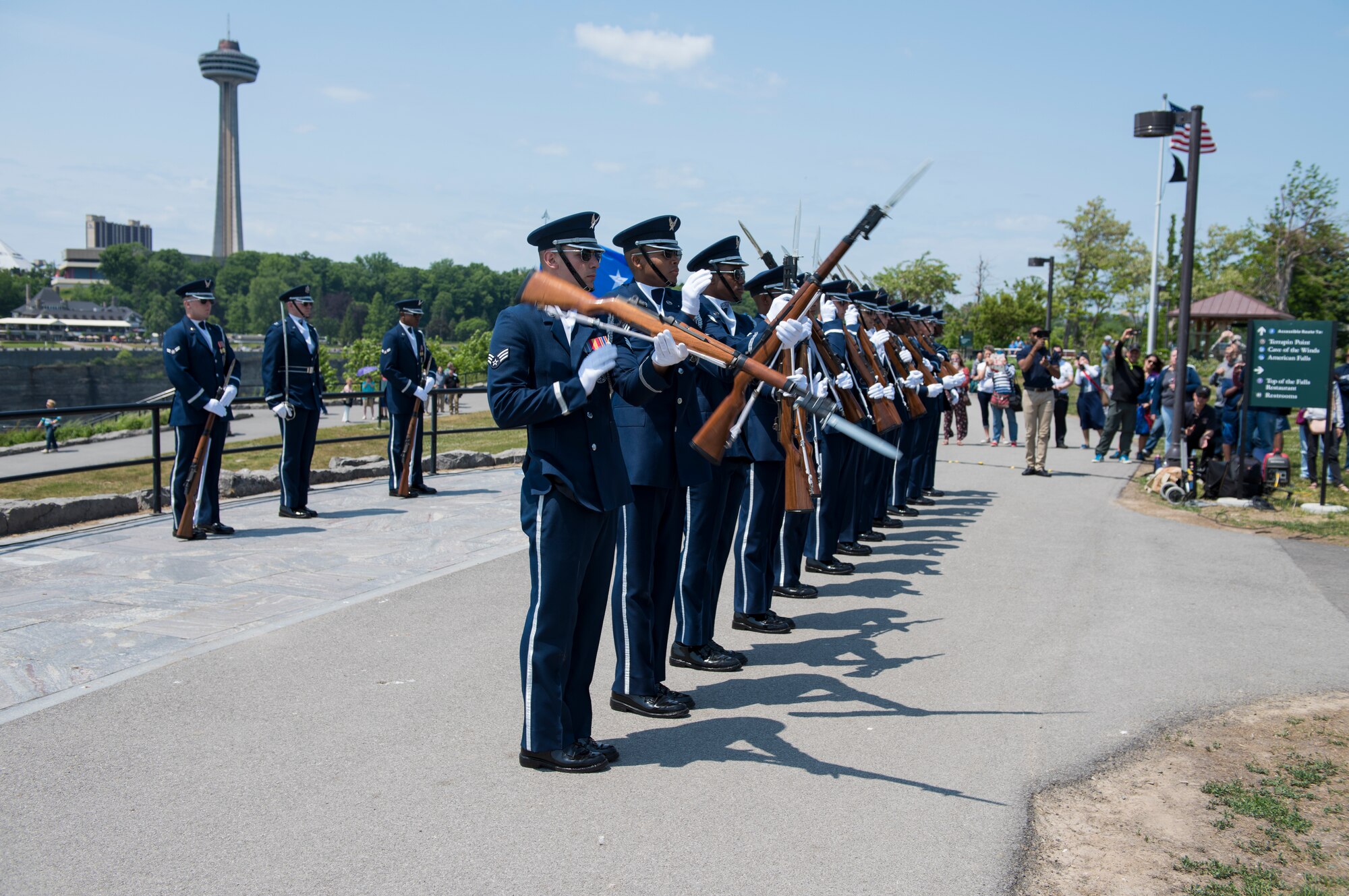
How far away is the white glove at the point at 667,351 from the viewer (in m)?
4.16

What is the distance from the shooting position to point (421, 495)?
11.7 metres

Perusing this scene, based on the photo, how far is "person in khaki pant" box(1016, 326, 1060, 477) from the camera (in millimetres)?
15047

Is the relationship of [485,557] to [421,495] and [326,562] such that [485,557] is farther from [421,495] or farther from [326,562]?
[421,495]

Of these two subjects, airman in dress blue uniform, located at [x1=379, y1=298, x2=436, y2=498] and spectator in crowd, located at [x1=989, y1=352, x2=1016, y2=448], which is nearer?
airman in dress blue uniform, located at [x1=379, y1=298, x2=436, y2=498]

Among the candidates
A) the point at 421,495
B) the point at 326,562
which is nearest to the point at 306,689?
the point at 326,562

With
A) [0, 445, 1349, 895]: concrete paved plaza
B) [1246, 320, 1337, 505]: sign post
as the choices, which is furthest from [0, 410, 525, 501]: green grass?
[1246, 320, 1337, 505]: sign post

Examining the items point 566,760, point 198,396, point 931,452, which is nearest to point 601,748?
point 566,760

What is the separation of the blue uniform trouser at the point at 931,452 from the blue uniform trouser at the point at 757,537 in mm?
6477

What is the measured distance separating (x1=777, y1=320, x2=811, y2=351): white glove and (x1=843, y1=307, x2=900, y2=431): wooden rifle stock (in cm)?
303

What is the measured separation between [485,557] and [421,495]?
3.65m

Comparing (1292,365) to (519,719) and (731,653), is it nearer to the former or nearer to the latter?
(731,653)

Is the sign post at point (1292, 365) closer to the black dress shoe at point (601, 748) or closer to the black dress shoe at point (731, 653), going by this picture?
the black dress shoe at point (731, 653)

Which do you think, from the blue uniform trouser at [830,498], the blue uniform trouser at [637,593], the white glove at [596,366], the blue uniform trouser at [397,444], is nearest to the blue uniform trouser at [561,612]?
the white glove at [596,366]

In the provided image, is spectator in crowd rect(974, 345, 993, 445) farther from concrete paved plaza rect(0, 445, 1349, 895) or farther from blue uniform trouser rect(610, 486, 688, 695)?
blue uniform trouser rect(610, 486, 688, 695)
